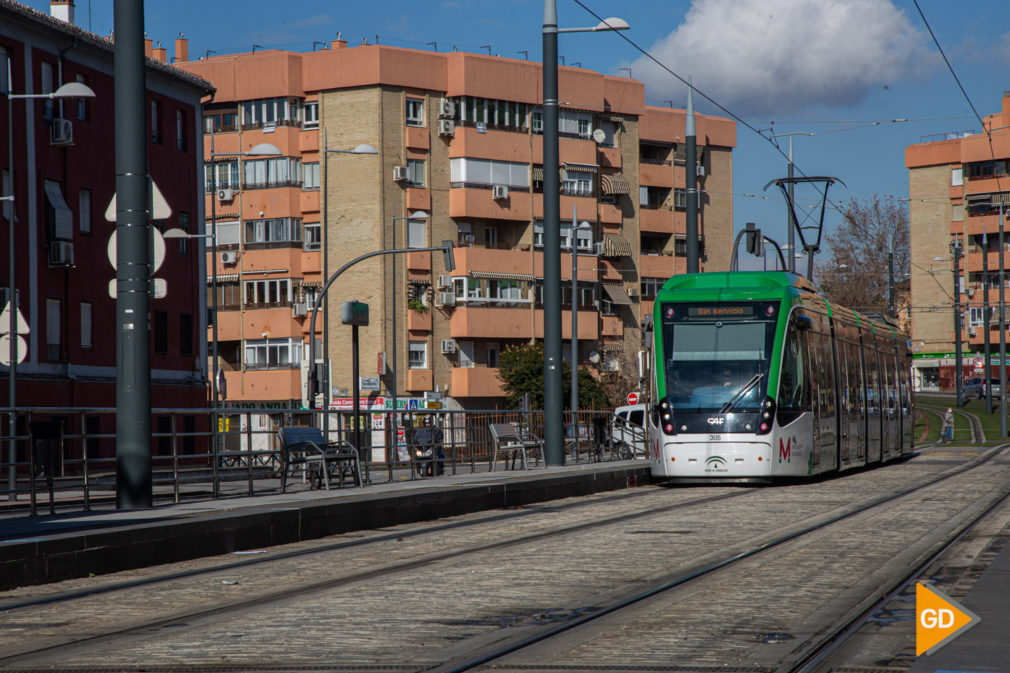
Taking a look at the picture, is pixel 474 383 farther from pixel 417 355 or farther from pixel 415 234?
pixel 415 234

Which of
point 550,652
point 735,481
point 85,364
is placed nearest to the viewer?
point 550,652

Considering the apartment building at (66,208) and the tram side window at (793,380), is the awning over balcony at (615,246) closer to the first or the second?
the apartment building at (66,208)

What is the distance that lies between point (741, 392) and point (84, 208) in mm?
27354

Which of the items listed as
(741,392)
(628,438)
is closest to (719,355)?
(741,392)

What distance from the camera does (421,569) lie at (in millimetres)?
11102

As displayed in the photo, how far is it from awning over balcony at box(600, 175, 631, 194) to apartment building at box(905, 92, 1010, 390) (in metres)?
31.9

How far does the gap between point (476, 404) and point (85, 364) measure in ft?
97.5

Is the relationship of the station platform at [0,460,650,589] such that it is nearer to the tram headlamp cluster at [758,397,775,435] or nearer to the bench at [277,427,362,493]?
the bench at [277,427,362,493]

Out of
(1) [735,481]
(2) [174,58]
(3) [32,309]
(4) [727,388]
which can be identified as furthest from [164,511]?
(2) [174,58]

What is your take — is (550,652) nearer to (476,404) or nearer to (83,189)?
(83,189)

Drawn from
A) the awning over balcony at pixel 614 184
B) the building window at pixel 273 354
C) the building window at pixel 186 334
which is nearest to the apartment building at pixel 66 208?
the building window at pixel 186 334

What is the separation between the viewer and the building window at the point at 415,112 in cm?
6756

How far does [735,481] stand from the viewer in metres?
25.0

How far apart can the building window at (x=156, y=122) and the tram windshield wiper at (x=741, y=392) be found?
100 ft
